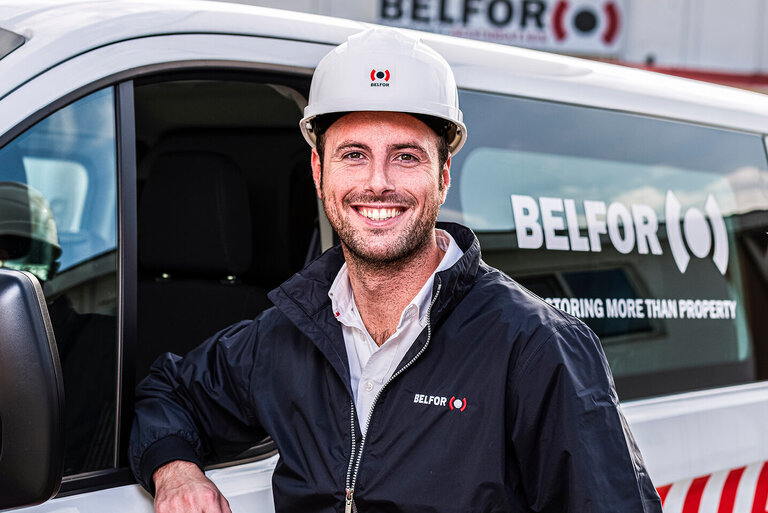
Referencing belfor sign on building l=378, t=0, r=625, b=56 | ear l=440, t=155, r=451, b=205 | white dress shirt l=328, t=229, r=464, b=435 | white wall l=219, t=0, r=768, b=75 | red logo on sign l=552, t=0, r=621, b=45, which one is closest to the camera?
white dress shirt l=328, t=229, r=464, b=435

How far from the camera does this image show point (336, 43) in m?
2.03

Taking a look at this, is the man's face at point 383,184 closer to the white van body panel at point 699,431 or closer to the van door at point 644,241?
the van door at point 644,241

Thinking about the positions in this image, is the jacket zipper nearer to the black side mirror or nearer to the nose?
the nose

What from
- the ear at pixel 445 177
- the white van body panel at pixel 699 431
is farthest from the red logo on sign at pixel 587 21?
the ear at pixel 445 177

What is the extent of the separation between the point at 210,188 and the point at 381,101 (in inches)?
31.4

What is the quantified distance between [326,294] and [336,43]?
57 centimetres

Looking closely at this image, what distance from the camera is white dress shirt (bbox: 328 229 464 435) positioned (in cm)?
174

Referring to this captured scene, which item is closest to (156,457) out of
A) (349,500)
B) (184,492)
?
(184,492)

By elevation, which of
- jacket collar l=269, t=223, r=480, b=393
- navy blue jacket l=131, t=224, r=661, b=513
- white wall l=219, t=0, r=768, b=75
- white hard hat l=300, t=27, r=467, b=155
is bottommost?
navy blue jacket l=131, t=224, r=661, b=513

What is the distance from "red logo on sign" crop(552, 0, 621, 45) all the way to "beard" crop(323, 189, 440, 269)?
8021 mm

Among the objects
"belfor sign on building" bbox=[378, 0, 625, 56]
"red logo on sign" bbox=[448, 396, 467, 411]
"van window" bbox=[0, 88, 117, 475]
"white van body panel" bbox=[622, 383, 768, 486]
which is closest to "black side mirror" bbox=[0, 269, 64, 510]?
"van window" bbox=[0, 88, 117, 475]

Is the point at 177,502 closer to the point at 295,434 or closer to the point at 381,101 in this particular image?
the point at 295,434

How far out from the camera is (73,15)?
1716mm

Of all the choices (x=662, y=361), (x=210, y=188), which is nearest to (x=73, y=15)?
(x=210, y=188)
